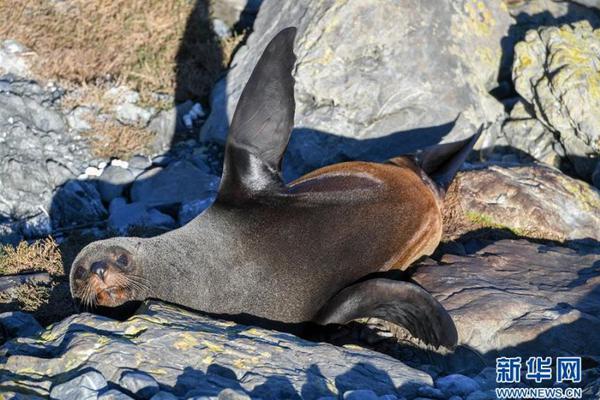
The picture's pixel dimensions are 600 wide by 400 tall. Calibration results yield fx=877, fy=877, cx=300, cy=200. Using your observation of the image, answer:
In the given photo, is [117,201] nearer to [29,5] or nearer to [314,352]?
[29,5]

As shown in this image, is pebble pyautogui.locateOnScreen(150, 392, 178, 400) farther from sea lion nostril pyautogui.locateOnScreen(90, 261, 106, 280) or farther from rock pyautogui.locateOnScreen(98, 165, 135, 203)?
rock pyautogui.locateOnScreen(98, 165, 135, 203)

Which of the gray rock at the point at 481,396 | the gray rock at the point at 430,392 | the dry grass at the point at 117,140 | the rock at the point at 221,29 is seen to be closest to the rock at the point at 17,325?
the gray rock at the point at 430,392

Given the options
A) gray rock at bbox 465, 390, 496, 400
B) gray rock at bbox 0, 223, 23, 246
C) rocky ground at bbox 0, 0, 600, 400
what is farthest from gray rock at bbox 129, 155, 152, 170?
gray rock at bbox 465, 390, 496, 400

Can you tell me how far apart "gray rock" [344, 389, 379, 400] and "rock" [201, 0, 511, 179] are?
402 centimetres

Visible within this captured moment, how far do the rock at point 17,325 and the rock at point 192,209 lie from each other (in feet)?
7.17

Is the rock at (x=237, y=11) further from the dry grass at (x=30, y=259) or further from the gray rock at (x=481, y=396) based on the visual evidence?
the gray rock at (x=481, y=396)

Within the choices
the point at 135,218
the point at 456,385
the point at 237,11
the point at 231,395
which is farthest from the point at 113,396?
the point at 237,11

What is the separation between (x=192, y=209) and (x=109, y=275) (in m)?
2.46

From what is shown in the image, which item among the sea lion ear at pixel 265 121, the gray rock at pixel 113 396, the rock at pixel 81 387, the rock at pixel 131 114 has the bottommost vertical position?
the gray rock at pixel 113 396

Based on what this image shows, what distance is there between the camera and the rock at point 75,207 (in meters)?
8.14

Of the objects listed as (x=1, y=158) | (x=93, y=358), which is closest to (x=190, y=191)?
(x=1, y=158)

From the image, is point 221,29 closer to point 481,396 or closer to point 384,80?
point 384,80

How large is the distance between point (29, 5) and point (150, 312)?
608cm

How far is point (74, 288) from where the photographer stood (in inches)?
221
